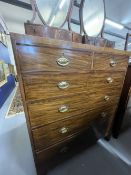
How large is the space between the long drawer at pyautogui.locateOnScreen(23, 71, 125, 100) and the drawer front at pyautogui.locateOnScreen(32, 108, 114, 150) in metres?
0.23

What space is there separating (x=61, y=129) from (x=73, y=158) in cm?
56

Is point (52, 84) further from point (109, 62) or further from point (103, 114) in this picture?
point (103, 114)

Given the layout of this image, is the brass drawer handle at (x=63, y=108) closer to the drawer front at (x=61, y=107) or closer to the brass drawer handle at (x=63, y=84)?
the drawer front at (x=61, y=107)

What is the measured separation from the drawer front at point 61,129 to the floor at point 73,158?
0.42m

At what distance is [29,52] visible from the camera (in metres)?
0.48

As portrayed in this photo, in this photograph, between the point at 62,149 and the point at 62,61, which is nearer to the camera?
the point at 62,61

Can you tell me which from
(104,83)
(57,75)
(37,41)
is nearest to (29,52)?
(37,41)

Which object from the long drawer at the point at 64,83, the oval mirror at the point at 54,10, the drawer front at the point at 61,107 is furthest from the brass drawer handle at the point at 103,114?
the oval mirror at the point at 54,10

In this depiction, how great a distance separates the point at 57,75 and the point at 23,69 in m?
0.19

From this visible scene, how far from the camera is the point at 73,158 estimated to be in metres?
1.08

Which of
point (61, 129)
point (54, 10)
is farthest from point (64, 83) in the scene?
point (54, 10)

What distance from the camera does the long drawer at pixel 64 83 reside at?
21.2 inches

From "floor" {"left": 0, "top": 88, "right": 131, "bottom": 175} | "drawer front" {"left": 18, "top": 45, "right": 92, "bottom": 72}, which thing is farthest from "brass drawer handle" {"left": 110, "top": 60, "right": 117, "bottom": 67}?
"floor" {"left": 0, "top": 88, "right": 131, "bottom": 175}

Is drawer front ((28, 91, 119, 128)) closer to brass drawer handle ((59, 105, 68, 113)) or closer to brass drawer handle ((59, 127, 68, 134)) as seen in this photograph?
brass drawer handle ((59, 105, 68, 113))
